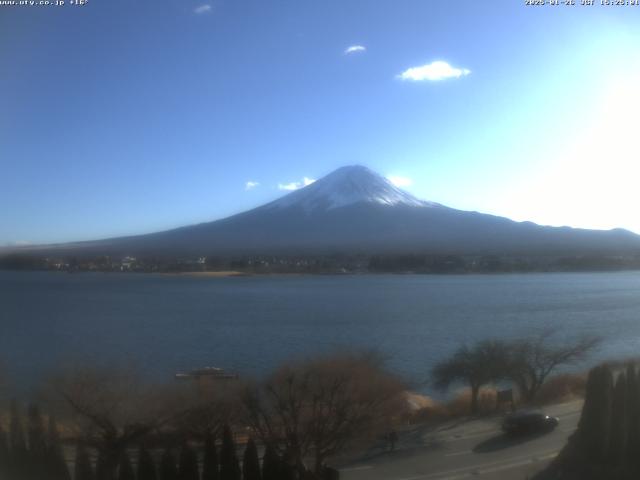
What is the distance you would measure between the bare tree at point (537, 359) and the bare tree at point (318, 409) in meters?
2.37

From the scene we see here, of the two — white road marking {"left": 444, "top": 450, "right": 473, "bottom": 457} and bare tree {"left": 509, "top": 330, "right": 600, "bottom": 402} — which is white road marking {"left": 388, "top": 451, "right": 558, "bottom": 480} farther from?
bare tree {"left": 509, "top": 330, "right": 600, "bottom": 402}

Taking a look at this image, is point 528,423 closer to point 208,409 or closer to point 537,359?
point 537,359

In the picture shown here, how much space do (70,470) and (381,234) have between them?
31.0 m

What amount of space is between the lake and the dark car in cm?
243

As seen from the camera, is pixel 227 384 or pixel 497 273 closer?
pixel 227 384

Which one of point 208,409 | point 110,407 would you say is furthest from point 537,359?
point 110,407

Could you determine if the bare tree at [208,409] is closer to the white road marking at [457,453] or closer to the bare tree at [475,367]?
the white road marking at [457,453]

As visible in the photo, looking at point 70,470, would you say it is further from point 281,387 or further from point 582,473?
point 582,473

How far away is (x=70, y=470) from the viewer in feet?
13.7

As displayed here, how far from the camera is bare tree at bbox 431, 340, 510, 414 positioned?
7.07 metres

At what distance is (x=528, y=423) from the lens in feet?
16.4

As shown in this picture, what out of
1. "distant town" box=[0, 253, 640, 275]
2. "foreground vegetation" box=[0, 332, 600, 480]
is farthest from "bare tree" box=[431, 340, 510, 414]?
"distant town" box=[0, 253, 640, 275]

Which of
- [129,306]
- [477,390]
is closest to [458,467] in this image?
[477,390]

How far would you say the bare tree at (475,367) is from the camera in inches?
278
